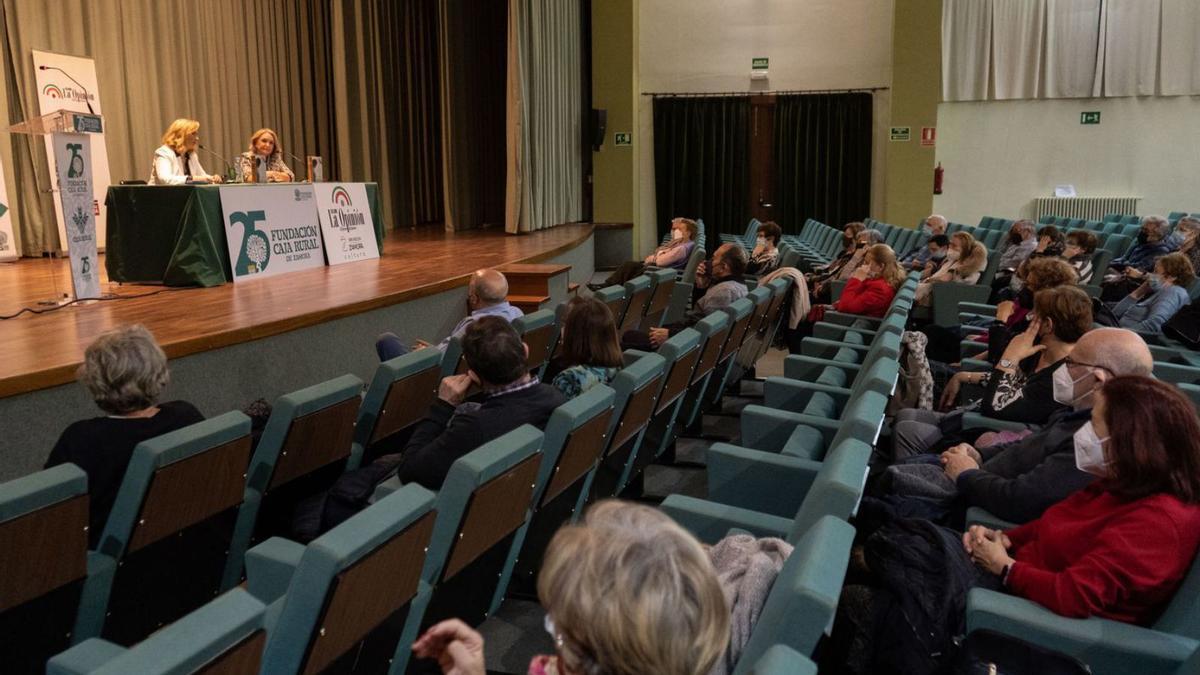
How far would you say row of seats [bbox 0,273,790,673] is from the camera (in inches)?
63.9

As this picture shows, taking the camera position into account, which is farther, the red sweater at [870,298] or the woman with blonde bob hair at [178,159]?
the woman with blonde bob hair at [178,159]

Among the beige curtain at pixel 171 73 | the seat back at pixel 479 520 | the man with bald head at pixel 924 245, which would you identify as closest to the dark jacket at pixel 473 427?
the seat back at pixel 479 520

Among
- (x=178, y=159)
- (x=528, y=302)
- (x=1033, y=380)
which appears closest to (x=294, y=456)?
(x=1033, y=380)

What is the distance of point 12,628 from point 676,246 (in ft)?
24.1

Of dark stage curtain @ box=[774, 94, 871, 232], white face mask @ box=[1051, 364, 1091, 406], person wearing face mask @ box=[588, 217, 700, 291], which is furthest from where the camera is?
dark stage curtain @ box=[774, 94, 871, 232]

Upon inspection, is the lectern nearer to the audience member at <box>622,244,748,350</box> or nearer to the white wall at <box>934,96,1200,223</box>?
the audience member at <box>622,244,748,350</box>

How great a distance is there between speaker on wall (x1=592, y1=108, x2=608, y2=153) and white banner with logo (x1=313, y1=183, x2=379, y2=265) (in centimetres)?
614

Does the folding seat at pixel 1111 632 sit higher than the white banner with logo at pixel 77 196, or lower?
lower

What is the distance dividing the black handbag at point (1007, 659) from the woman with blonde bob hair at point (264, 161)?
651cm

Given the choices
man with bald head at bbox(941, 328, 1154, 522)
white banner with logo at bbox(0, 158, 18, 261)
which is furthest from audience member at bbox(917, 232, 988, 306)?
white banner with logo at bbox(0, 158, 18, 261)

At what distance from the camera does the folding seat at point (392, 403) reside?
3344 mm

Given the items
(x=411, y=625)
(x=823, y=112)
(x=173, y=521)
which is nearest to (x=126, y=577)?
(x=173, y=521)

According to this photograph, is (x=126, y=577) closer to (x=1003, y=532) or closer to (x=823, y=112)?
(x=1003, y=532)

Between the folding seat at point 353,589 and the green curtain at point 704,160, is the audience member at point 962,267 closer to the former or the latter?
the folding seat at point 353,589
